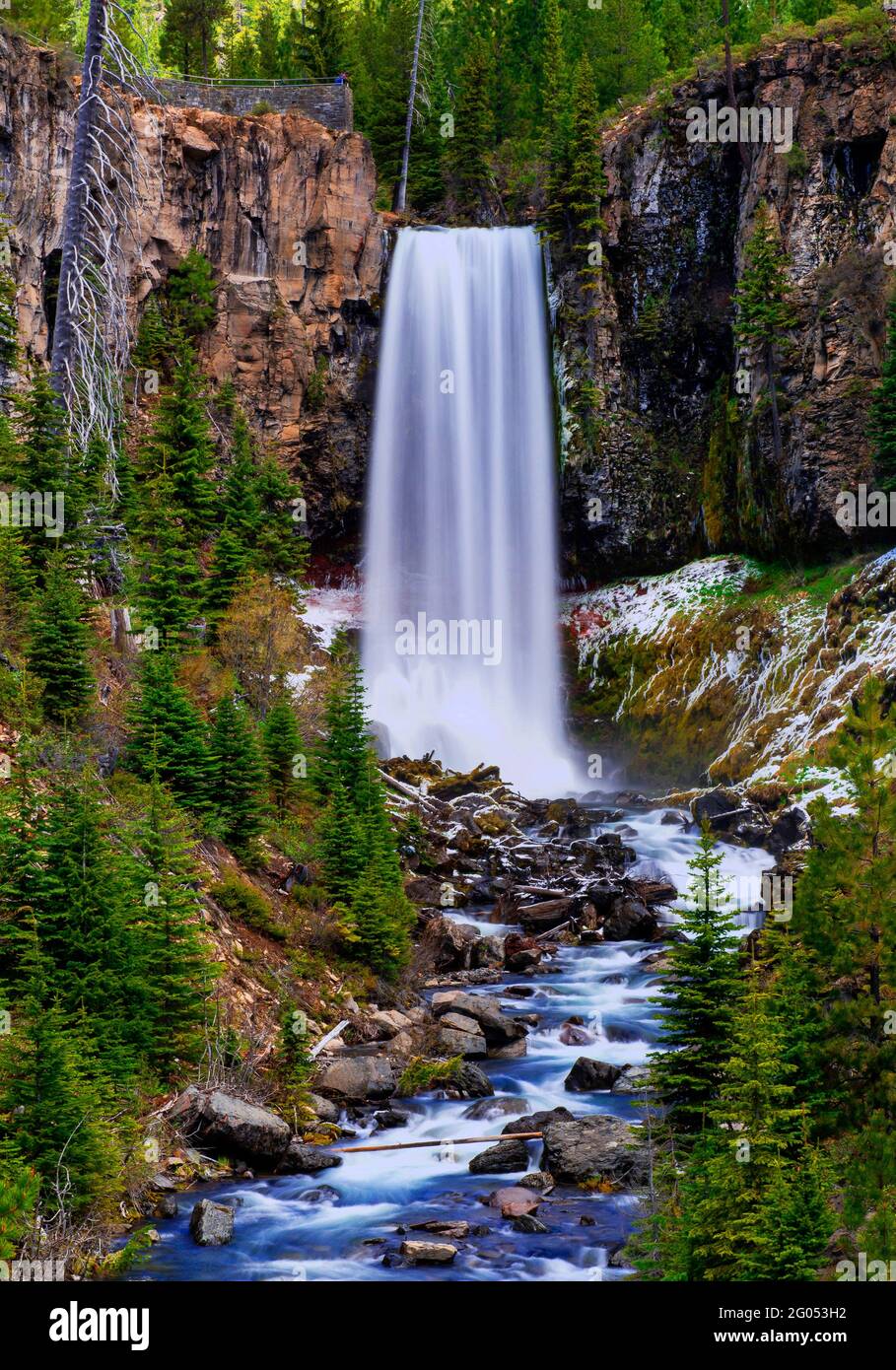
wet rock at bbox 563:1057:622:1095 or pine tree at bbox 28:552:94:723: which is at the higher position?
pine tree at bbox 28:552:94:723

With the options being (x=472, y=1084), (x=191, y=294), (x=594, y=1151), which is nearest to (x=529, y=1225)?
(x=594, y=1151)

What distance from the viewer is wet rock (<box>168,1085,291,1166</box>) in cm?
1398

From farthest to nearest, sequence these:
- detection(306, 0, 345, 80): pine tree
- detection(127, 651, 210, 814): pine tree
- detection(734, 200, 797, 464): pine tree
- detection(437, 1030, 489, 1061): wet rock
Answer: detection(306, 0, 345, 80): pine tree
detection(734, 200, 797, 464): pine tree
detection(127, 651, 210, 814): pine tree
detection(437, 1030, 489, 1061): wet rock

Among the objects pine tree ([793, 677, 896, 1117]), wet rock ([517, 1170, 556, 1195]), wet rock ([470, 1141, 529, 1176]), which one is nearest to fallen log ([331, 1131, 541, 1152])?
wet rock ([470, 1141, 529, 1176])

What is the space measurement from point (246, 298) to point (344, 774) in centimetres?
2525

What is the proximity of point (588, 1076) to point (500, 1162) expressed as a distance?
279cm

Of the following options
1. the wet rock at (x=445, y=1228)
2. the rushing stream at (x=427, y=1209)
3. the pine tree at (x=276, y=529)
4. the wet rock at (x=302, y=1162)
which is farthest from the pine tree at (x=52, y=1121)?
the pine tree at (x=276, y=529)

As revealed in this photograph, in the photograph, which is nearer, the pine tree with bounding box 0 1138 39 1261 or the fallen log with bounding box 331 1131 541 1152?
the pine tree with bounding box 0 1138 39 1261

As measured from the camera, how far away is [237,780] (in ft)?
65.7

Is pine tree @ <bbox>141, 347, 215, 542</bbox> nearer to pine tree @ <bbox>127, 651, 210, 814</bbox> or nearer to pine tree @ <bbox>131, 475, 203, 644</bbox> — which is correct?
pine tree @ <bbox>131, 475, 203, 644</bbox>

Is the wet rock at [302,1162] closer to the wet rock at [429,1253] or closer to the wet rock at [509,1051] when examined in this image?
the wet rock at [429,1253]

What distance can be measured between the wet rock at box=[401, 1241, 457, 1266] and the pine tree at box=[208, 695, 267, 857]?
28.7 ft
